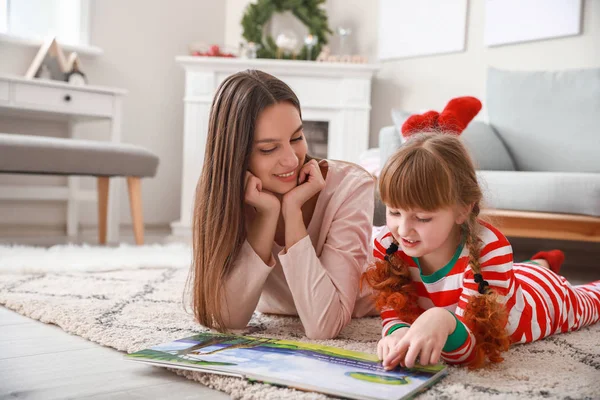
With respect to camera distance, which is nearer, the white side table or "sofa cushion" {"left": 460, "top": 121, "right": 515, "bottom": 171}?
"sofa cushion" {"left": 460, "top": 121, "right": 515, "bottom": 171}

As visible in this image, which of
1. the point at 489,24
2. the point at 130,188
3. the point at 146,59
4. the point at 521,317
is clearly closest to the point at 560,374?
the point at 521,317

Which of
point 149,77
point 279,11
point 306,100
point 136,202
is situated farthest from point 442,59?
point 136,202

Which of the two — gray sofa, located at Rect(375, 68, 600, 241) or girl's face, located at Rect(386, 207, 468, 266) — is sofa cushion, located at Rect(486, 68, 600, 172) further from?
girl's face, located at Rect(386, 207, 468, 266)

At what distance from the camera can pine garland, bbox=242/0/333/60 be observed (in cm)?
399

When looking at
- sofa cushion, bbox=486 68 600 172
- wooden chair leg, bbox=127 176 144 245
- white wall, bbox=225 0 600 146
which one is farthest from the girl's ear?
white wall, bbox=225 0 600 146

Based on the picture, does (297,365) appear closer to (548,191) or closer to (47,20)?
(548,191)

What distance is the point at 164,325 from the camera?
1243 mm

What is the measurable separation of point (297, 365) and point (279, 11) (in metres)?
3.51

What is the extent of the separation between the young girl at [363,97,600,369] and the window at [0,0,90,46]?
3066 mm

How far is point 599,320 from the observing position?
4.79ft

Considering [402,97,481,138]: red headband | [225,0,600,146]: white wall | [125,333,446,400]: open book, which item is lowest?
[125,333,446,400]: open book

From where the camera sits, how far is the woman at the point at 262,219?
1.13 metres

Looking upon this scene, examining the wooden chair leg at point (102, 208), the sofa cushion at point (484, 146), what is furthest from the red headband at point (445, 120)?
the wooden chair leg at point (102, 208)

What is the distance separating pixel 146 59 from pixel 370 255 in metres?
3.15
